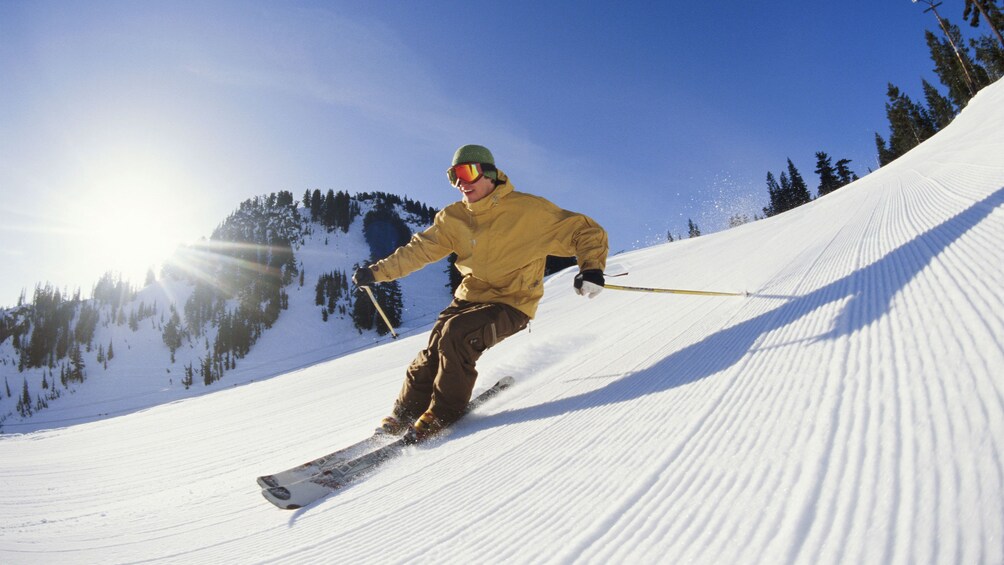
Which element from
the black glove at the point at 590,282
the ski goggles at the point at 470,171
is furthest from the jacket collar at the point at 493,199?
the black glove at the point at 590,282

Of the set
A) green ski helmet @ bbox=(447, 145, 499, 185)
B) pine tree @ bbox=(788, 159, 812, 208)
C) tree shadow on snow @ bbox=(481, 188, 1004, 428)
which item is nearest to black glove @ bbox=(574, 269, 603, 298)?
tree shadow on snow @ bbox=(481, 188, 1004, 428)

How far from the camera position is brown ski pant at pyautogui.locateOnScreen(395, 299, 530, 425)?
266cm

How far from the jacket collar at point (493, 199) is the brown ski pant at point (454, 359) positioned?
0.70m

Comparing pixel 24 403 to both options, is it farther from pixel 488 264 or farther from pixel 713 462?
pixel 713 462

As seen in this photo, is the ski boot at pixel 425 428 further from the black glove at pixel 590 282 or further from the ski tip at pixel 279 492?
the black glove at pixel 590 282

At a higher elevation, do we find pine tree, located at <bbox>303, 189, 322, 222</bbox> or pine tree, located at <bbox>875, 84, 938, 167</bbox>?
pine tree, located at <bbox>303, 189, 322, 222</bbox>

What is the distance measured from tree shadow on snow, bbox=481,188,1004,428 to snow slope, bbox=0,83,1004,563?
2cm

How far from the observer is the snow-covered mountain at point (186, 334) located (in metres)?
37.4

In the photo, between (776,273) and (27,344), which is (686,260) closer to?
(776,273)

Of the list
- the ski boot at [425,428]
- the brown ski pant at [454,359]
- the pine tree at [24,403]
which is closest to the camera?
the ski boot at [425,428]

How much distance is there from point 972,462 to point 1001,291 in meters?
1.00

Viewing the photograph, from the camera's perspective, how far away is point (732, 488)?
85 centimetres

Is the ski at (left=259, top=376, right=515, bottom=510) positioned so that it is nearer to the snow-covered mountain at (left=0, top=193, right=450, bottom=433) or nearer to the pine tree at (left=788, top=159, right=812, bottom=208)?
the snow-covered mountain at (left=0, top=193, right=450, bottom=433)

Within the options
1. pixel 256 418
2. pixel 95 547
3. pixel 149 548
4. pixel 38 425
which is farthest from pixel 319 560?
pixel 38 425
